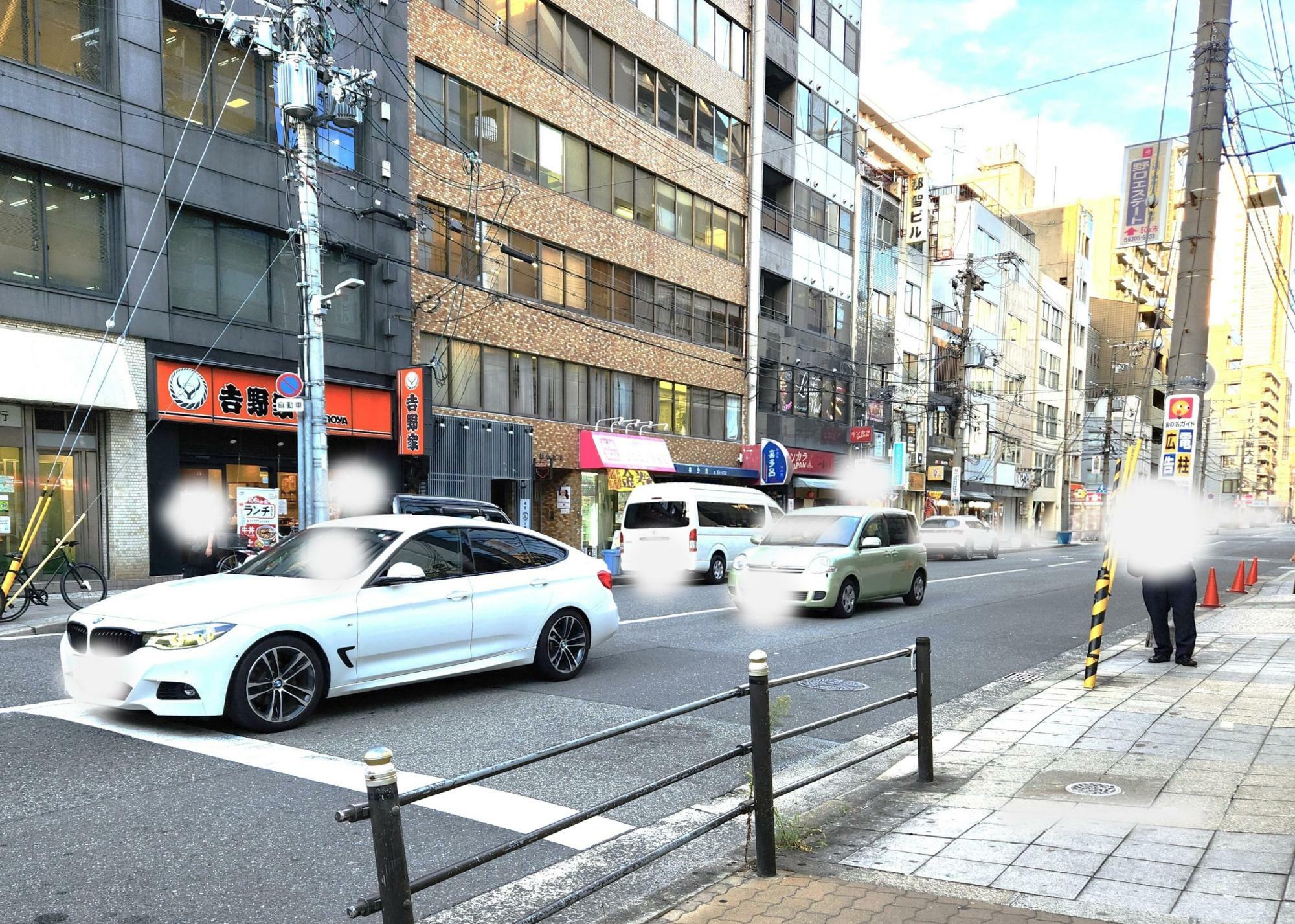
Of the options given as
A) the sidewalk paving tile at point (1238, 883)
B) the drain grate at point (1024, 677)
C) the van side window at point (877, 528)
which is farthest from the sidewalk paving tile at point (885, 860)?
the van side window at point (877, 528)

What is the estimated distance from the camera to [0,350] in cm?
1462

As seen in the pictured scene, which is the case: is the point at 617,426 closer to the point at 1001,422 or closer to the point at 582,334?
the point at 582,334

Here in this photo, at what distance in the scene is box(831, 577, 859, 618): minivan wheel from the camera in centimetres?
1349

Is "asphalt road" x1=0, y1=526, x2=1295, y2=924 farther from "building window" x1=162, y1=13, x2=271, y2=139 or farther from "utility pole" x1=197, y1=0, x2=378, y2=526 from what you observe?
"building window" x1=162, y1=13, x2=271, y2=139

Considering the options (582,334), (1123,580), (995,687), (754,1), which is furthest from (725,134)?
(995,687)

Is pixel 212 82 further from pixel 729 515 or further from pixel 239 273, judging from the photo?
pixel 729 515

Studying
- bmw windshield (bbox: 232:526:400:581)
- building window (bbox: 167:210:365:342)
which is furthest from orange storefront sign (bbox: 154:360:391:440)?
bmw windshield (bbox: 232:526:400:581)

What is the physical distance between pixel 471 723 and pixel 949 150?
178ft

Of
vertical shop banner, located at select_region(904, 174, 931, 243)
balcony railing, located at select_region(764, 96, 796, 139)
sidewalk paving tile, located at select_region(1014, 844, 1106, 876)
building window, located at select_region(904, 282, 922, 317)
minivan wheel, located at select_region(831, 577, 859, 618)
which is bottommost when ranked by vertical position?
minivan wheel, located at select_region(831, 577, 859, 618)

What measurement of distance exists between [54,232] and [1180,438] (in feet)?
57.4

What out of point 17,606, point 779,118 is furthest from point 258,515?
point 779,118

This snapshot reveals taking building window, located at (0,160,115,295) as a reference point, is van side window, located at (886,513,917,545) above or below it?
below

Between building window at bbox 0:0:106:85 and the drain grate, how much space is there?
58.2 ft

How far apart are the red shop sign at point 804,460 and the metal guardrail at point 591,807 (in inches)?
1168
